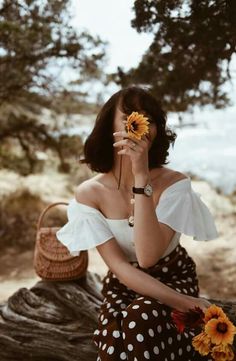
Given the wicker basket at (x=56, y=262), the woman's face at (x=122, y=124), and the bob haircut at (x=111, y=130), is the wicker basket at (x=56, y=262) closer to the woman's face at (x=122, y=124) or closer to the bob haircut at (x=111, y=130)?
the bob haircut at (x=111, y=130)

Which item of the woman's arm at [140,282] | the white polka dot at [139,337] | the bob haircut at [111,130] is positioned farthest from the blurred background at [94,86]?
the white polka dot at [139,337]

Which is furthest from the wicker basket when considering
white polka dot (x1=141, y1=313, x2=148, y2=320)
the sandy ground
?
Answer: the sandy ground

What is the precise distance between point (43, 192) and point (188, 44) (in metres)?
4.93

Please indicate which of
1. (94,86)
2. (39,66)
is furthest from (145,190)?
(94,86)

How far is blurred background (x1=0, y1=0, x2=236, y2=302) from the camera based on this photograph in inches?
103

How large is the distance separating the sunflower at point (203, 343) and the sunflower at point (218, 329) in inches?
1.2

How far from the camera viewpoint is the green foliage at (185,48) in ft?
7.74

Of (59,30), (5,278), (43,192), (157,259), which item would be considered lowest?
(5,278)

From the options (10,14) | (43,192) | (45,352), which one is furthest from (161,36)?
(43,192)

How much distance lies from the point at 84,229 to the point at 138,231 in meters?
0.32

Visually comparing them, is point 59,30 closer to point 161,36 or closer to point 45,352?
point 161,36

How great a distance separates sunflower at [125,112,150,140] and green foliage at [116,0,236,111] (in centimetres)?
86

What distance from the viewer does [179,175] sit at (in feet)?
7.29

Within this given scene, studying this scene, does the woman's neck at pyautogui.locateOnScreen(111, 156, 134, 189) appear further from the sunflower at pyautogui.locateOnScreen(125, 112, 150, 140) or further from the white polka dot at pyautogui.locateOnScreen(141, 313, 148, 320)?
the white polka dot at pyautogui.locateOnScreen(141, 313, 148, 320)
